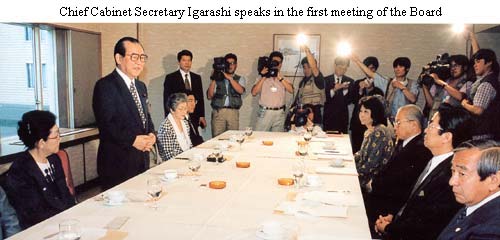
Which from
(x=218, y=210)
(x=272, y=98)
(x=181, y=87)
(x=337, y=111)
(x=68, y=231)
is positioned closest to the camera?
(x=68, y=231)

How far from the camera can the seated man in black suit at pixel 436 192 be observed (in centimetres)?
187

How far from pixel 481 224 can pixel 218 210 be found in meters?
0.98

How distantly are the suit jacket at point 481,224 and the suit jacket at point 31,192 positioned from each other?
181 centimetres

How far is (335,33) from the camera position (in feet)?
19.2

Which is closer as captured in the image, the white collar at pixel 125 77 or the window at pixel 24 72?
the white collar at pixel 125 77

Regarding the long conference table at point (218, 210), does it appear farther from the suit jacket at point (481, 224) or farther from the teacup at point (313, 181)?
the suit jacket at point (481, 224)

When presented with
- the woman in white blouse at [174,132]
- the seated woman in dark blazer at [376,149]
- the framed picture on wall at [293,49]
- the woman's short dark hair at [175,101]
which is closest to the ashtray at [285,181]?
the seated woman in dark blazer at [376,149]

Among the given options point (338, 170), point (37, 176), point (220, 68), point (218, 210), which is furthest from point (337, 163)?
point (220, 68)

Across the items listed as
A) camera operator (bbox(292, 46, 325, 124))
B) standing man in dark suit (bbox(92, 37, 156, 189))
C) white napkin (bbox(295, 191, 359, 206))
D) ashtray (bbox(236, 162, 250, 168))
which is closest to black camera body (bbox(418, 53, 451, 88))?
camera operator (bbox(292, 46, 325, 124))

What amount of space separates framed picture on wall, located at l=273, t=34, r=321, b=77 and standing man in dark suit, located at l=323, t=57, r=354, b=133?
2.02ft

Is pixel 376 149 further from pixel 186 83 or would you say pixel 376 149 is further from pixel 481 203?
pixel 186 83

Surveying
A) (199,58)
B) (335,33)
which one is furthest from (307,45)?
(199,58)

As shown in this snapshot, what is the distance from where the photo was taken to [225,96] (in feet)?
17.6

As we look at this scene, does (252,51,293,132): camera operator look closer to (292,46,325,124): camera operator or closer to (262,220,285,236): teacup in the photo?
(292,46,325,124): camera operator
